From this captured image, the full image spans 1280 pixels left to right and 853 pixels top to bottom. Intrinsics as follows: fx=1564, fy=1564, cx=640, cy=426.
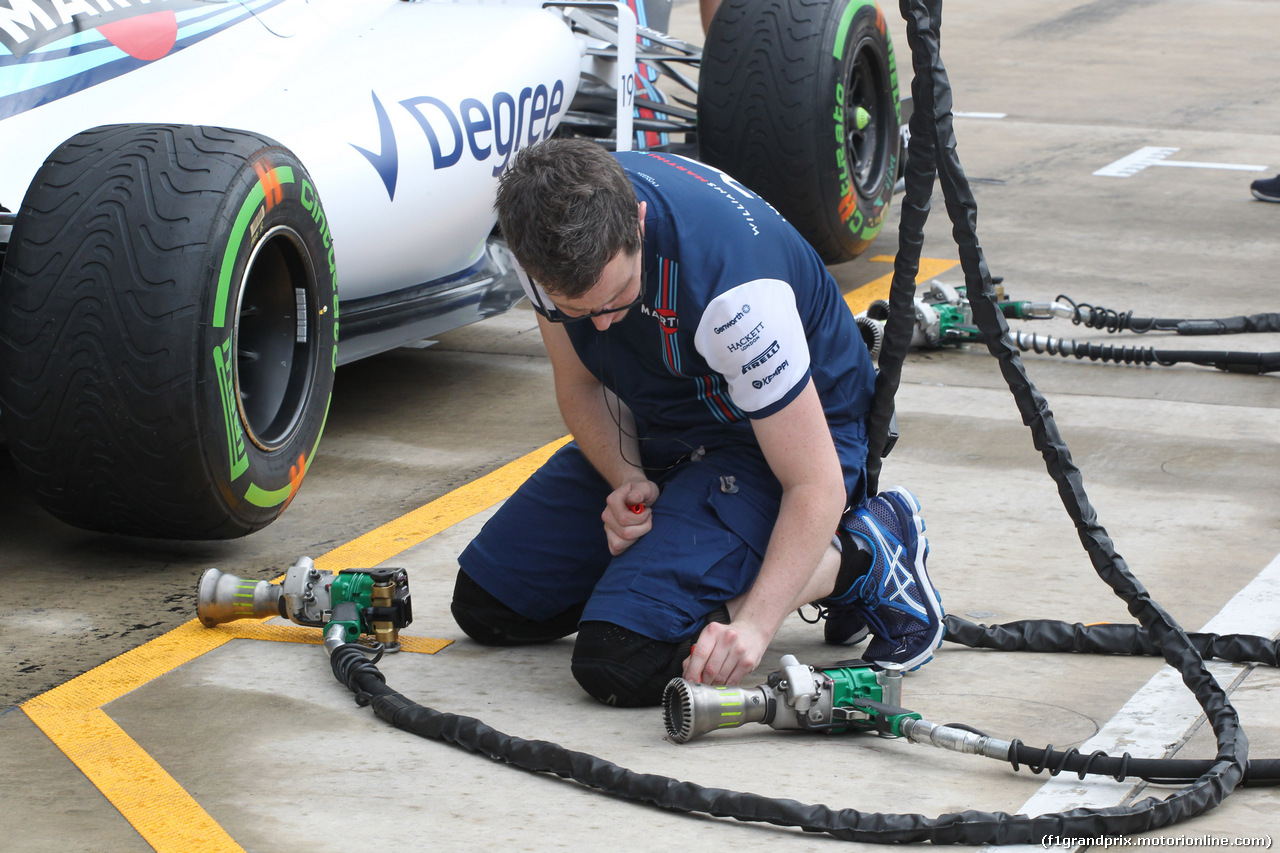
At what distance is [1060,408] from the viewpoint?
464 cm

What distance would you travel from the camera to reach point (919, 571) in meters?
2.95

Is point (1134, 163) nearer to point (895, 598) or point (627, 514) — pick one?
point (895, 598)

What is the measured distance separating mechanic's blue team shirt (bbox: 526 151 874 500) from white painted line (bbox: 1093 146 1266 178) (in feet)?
19.1

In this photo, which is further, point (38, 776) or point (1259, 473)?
point (1259, 473)

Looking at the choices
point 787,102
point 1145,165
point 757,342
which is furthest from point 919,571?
point 1145,165

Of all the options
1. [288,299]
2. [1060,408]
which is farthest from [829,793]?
[1060,408]

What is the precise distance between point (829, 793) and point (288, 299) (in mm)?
1932

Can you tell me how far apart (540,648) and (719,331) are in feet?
2.79

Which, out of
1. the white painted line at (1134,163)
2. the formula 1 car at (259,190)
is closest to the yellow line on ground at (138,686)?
the formula 1 car at (259,190)

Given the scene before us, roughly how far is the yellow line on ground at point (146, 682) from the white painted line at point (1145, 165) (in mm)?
5428

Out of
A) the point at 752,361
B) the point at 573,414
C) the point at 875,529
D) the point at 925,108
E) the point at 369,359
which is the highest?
the point at 925,108

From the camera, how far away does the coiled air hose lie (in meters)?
2.24

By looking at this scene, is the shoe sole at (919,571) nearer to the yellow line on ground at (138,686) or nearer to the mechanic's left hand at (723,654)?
the mechanic's left hand at (723,654)

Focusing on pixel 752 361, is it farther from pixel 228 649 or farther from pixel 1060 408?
pixel 1060 408
